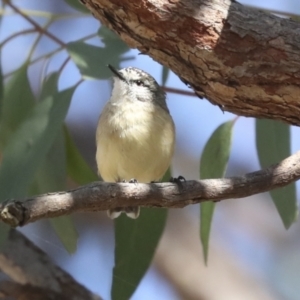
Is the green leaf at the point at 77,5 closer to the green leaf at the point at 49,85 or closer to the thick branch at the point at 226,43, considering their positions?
→ the green leaf at the point at 49,85

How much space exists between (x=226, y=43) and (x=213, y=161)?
65 cm

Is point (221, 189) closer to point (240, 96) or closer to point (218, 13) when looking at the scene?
point (240, 96)

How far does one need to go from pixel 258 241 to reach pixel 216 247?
314 mm

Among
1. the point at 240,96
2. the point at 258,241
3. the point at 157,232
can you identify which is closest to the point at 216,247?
the point at 258,241

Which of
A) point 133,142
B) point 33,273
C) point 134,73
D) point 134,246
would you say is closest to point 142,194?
point 133,142

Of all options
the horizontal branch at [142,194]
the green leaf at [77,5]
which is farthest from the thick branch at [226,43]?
the green leaf at [77,5]

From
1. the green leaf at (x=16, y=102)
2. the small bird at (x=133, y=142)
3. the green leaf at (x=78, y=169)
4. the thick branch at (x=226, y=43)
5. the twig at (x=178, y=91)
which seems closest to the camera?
the thick branch at (x=226, y=43)

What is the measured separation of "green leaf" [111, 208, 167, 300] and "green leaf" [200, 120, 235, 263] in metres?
0.18

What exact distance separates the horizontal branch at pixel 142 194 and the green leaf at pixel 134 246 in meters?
0.67

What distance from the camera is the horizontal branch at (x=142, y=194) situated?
1.00 meters

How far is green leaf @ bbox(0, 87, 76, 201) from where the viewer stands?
1.72m

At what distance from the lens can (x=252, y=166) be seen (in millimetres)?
3967

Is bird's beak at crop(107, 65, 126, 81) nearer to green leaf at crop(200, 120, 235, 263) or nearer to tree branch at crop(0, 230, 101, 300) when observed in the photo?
green leaf at crop(200, 120, 235, 263)

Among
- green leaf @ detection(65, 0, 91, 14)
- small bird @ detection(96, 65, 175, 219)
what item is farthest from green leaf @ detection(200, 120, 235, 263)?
green leaf @ detection(65, 0, 91, 14)
